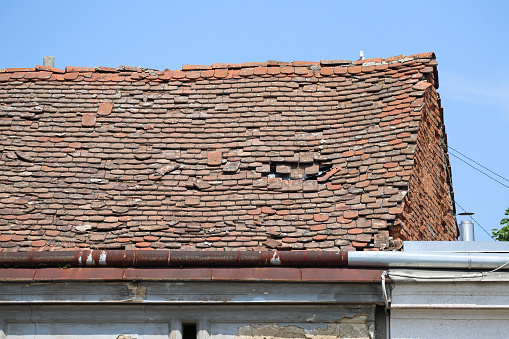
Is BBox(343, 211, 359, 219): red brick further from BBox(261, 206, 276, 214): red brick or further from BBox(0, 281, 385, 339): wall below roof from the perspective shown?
BBox(0, 281, 385, 339): wall below roof

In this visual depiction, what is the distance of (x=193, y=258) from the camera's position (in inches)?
334

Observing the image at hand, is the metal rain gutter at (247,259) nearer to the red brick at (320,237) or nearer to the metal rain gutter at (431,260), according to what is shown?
the metal rain gutter at (431,260)

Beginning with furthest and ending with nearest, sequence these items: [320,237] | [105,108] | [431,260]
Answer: [105,108] → [320,237] → [431,260]

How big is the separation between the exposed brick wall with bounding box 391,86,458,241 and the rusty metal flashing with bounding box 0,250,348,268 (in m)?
1.30

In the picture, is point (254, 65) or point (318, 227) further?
point (254, 65)

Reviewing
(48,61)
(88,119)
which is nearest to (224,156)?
(88,119)

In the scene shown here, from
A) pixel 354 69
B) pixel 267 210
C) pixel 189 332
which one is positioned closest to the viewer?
pixel 189 332

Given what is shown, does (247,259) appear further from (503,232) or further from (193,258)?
(503,232)

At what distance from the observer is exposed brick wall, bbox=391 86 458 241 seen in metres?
9.97

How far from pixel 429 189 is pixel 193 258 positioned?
4066 mm

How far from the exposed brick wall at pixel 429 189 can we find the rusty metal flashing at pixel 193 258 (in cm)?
130

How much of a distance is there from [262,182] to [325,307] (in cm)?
204

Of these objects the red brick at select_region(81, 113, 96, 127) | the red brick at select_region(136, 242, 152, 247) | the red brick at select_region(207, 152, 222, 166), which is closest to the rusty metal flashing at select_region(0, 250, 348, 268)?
→ the red brick at select_region(136, 242, 152, 247)

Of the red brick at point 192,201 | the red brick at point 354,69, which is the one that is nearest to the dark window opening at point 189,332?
the red brick at point 192,201
